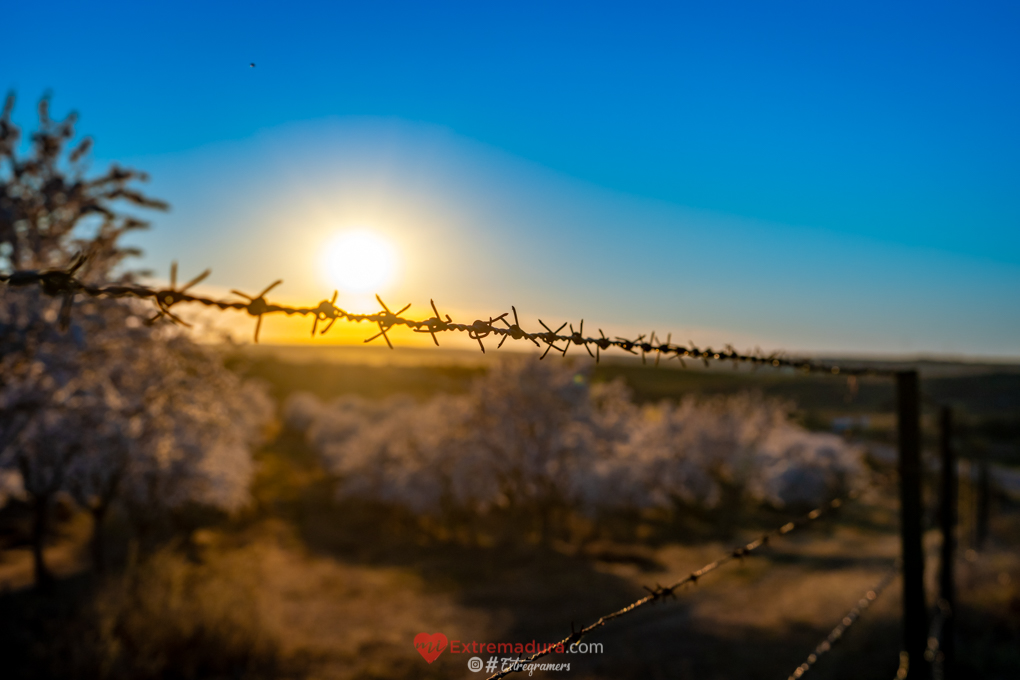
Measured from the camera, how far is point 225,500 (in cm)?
2402

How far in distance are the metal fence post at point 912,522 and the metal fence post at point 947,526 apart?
2.05 m

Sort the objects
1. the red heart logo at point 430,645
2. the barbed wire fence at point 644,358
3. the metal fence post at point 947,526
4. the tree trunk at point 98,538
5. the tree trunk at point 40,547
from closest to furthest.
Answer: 1. the barbed wire fence at point 644,358
2. the metal fence post at point 947,526
3. the red heart logo at point 430,645
4. the tree trunk at point 40,547
5. the tree trunk at point 98,538

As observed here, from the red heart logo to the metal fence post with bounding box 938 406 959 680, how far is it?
30.0ft

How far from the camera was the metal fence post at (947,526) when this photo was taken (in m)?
6.04

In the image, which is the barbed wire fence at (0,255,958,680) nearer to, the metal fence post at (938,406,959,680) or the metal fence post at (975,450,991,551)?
the metal fence post at (938,406,959,680)

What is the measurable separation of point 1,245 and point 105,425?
6.34 m

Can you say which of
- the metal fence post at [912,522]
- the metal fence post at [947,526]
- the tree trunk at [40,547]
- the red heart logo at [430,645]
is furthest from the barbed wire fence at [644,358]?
the tree trunk at [40,547]

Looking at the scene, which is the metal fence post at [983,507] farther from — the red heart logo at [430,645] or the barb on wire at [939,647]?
the red heart logo at [430,645]

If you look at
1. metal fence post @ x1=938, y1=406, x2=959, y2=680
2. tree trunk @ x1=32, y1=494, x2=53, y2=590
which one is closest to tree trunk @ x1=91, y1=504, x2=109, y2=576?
tree trunk @ x1=32, y1=494, x2=53, y2=590

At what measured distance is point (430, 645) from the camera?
13.3 m

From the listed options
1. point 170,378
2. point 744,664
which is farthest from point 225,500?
point 744,664

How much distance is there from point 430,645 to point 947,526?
1095cm

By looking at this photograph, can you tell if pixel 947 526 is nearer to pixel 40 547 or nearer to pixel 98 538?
pixel 40 547

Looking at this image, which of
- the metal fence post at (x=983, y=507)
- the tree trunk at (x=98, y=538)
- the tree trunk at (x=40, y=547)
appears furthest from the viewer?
the metal fence post at (x=983, y=507)
